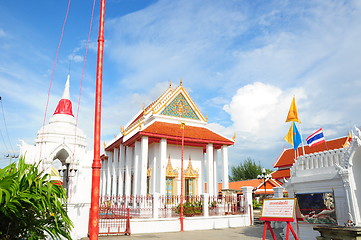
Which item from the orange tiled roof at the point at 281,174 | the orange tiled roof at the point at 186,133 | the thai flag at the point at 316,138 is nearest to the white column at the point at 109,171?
the orange tiled roof at the point at 186,133

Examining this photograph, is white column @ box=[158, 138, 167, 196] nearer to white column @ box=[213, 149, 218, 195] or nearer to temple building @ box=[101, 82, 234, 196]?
temple building @ box=[101, 82, 234, 196]

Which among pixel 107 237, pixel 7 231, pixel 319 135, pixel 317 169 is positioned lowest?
pixel 107 237

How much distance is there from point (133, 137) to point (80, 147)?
311cm

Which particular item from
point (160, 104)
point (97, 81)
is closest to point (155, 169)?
point (160, 104)

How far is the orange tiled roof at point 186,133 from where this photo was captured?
674 inches

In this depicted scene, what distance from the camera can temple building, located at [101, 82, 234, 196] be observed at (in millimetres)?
17375

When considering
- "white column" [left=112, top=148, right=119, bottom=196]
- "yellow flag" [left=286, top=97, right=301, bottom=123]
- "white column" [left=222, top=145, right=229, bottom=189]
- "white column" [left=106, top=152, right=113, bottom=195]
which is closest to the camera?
"yellow flag" [left=286, top=97, right=301, bottom=123]

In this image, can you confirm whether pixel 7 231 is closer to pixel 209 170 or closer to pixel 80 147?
pixel 80 147

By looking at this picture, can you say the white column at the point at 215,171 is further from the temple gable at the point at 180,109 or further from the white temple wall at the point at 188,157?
the temple gable at the point at 180,109

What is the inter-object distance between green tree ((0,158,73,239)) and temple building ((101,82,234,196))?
12.4m

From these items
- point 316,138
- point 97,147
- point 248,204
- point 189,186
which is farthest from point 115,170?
point 97,147

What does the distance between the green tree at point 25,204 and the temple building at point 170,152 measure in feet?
40.8

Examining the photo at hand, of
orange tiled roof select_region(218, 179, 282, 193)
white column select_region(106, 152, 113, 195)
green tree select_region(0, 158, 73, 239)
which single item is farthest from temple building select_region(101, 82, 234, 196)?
green tree select_region(0, 158, 73, 239)

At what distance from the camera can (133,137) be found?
57.9 ft
